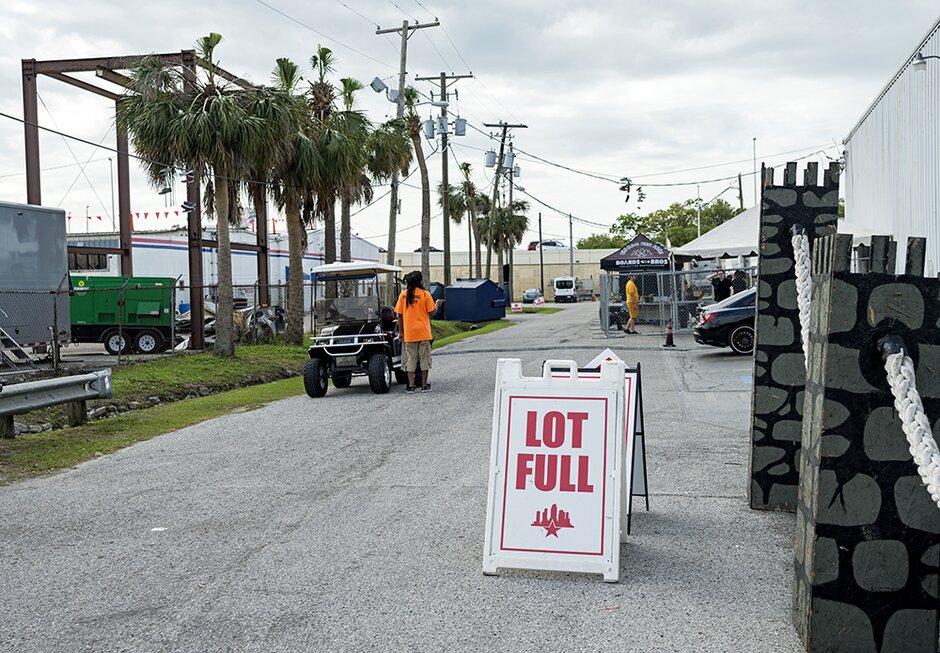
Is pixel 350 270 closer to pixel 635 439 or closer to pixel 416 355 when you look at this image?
pixel 416 355

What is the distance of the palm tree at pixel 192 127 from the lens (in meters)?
22.2

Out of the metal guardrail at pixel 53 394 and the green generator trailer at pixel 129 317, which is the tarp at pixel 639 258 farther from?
the metal guardrail at pixel 53 394

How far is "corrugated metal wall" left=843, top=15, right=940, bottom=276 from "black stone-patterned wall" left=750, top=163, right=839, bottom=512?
13.9 metres

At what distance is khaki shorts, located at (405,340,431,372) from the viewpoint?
1630cm

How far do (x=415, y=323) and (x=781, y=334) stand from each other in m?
9.31

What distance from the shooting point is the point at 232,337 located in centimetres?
2375

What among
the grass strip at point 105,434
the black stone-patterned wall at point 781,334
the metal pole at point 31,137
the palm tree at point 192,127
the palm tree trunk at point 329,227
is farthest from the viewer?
the palm tree trunk at point 329,227

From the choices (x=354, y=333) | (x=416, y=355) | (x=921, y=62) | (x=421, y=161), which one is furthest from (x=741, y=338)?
(x=421, y=161)

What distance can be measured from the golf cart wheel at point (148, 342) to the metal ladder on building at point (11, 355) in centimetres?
479

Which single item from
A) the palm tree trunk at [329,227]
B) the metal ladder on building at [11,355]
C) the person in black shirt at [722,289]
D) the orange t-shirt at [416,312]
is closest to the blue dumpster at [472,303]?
the palm tree trunk at [329,227]

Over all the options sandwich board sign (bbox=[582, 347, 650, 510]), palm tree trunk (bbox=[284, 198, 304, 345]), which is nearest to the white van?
palm tree trunk (bbox=[284, 198, 304, 345])

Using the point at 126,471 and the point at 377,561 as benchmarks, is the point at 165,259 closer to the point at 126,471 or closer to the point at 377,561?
the point at 126,471

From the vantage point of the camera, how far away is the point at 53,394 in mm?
12242

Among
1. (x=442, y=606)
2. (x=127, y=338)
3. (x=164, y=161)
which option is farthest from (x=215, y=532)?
(x=127, y=338)
